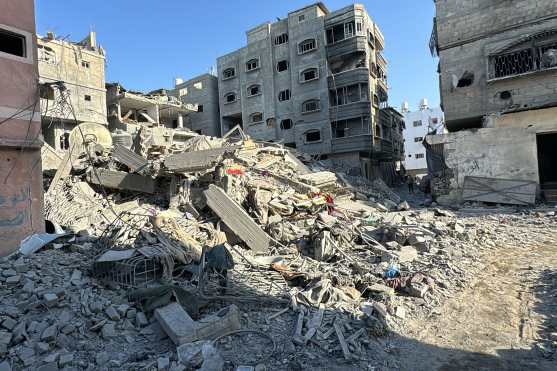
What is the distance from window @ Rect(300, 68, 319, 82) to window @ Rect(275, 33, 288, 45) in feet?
12.8

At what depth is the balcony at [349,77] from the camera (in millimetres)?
28000

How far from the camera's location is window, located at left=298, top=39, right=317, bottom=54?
99.2ft

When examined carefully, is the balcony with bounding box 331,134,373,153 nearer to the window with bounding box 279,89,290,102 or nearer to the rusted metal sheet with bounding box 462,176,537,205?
the window with bounding box 279,89,290,102

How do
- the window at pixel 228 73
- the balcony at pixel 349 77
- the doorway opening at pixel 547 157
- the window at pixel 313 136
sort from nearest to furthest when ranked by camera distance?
the doorway opening at pixel 547 157
the balcony at pixel 349 77
the window at pixel 313 136
the window at pixel 228 73

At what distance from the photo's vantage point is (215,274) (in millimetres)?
6809

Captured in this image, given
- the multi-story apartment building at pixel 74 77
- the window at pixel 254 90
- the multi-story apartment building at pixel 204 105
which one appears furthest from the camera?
the multi-story apartment building at pixel 204 105

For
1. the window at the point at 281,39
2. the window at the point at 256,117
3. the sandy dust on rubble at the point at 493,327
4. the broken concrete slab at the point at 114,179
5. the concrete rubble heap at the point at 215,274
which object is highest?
the window at the point at 281,39

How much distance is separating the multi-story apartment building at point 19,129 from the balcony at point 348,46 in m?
24.0

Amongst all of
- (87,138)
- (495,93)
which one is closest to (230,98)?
(87,138)

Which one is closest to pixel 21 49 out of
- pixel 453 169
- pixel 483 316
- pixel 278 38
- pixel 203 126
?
pixel 483 316

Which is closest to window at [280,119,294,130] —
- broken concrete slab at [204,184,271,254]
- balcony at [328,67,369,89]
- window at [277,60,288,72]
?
window at [277,60,288,72]

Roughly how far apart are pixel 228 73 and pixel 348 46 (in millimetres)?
13465

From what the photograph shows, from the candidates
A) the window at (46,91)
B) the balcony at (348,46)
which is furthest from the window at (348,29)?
the window at (46,91)

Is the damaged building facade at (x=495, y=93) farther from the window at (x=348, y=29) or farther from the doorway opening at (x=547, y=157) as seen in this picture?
A: the window at (x=348, y=29)
